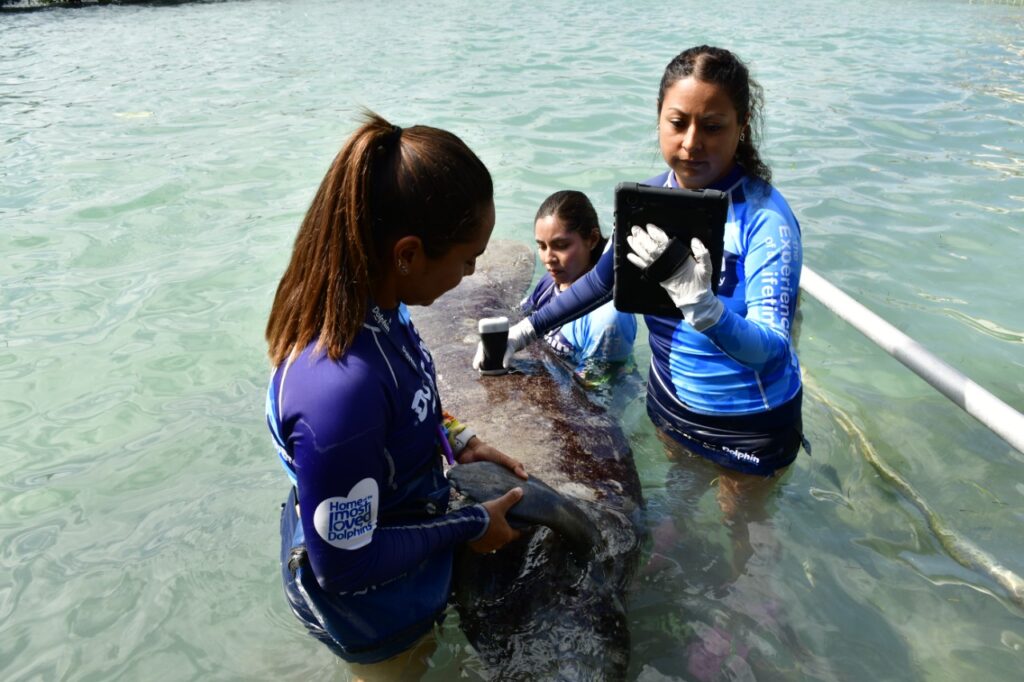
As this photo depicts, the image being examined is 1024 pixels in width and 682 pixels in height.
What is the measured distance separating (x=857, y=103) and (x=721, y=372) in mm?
9091

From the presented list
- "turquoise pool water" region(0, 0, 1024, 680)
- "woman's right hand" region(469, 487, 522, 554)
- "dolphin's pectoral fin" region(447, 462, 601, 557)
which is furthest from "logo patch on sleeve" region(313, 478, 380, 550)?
"turquoise pool water" region(0, 0, 1024, 680)

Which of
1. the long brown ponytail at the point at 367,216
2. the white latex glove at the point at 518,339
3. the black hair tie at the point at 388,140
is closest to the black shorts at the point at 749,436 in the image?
the white latex glove at the point at 518,339

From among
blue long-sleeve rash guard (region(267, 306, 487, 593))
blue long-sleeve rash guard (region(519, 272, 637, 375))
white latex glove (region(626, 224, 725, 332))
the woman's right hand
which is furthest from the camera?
blue long-sleeve rash guard (region(519, 272, 637, 375))

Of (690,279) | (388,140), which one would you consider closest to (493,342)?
(690,279)

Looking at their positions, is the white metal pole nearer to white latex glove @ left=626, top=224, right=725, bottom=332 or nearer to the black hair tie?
white latex glove @ left=626, top=224, right=725, bottom=332

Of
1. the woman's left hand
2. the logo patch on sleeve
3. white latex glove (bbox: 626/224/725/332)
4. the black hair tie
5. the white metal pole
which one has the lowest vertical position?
the white metal pole

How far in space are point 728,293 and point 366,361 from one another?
163 cm

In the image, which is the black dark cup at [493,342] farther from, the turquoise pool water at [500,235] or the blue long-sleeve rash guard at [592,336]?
the turquoise pool water at [500,235]

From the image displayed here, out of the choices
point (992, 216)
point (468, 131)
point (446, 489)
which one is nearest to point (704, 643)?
point (446, 489)

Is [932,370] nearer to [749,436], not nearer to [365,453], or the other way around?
[749,436]

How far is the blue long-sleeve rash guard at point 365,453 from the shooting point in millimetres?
1690

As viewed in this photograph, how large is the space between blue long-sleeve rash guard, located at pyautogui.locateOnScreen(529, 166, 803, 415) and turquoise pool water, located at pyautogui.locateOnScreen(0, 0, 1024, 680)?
0.60 m

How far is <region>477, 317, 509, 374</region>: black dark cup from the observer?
3723 millimetres

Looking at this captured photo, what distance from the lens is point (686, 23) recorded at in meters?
18.0
